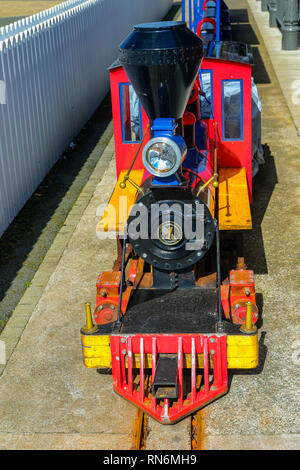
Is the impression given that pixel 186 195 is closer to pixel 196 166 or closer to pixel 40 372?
pixel 196 166

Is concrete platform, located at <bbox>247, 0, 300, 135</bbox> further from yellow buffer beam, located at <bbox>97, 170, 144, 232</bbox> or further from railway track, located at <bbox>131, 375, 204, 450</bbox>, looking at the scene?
railway track, located at <bbox>131, 375, 204, 450</bbox>

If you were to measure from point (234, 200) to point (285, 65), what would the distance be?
43.8 ft

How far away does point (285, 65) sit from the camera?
19.4 metres

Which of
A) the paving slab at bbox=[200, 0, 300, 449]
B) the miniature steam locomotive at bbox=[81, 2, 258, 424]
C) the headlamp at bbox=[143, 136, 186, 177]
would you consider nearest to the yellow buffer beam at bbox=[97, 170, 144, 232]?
the miniature steam locomotive at bbox=[81, 2, 258, 424]

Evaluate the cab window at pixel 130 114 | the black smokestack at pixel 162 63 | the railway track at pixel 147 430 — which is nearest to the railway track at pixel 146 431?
the railway track at pixel 147 430

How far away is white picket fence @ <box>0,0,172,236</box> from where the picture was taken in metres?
9.53

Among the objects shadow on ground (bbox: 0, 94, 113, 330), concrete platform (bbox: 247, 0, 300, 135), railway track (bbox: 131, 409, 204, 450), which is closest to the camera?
railway track (bbox: 131, 409, 204, 450)

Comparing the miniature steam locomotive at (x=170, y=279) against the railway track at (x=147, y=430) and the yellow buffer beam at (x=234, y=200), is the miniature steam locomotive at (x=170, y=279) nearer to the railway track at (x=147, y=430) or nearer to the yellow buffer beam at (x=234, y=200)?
the yellow buffer beam at (x=234, y=200)

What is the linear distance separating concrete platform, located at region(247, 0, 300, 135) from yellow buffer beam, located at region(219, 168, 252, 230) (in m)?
5.76

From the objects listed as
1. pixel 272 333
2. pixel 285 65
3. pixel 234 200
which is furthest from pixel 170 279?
pixel 285 65

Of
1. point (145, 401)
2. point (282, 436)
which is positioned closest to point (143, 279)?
point (145, 401)

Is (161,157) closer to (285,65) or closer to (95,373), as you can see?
(95,373)

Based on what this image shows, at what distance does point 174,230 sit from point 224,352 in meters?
1.18

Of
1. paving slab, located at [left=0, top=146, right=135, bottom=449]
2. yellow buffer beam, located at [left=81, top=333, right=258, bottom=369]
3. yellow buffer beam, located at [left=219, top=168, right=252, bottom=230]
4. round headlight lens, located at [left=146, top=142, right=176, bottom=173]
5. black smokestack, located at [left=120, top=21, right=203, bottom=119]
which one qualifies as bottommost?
paving slab, located at [left=0, top=146, right=135, bottom=449]
